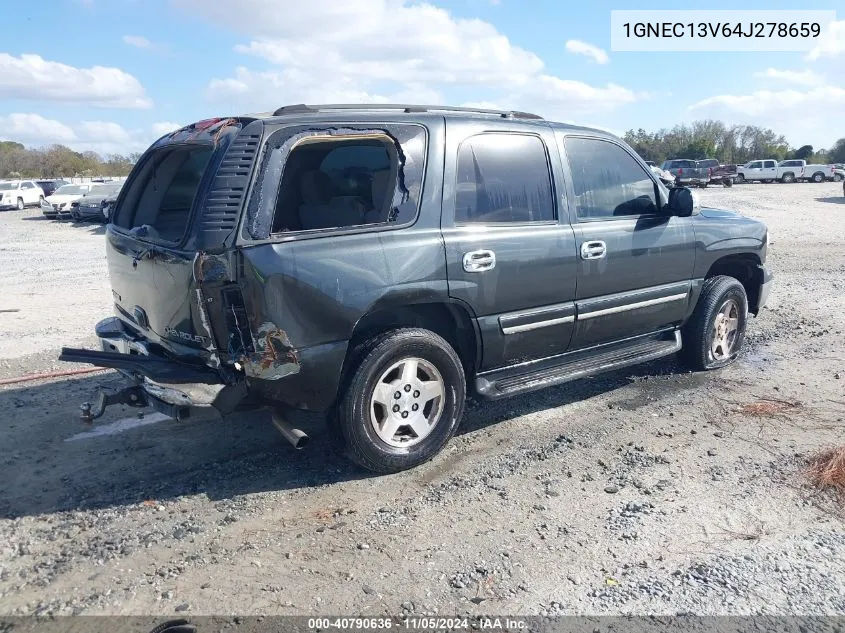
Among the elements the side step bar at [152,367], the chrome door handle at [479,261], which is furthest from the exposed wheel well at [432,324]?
the side step bar at [152,367]

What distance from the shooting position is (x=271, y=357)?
3533 millimetres

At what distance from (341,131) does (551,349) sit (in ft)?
6.57

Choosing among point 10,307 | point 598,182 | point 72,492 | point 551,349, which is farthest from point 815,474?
point 10,307

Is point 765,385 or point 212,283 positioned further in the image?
point 765,385

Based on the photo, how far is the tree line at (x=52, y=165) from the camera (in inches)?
2255

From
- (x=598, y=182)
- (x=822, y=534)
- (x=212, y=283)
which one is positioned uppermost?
(x=598, y=182)

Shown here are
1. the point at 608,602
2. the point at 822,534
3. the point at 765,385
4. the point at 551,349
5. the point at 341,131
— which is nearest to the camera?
the point at 608,602

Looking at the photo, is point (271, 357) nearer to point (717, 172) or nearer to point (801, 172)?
point (717, 172)

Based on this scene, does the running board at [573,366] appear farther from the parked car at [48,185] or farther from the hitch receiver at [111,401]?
the parked car at [48,185]

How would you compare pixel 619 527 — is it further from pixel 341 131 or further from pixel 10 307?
pixel 10 307

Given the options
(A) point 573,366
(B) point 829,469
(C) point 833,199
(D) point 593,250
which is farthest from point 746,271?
(C) point 833,199

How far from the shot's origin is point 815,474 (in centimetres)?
403

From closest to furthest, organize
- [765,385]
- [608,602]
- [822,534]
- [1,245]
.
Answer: [608,602]
[822,534]
[765,385]
[1,245]

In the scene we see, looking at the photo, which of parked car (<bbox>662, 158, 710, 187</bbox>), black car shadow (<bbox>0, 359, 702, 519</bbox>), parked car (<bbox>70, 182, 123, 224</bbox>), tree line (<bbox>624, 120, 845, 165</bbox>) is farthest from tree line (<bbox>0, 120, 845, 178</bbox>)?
black car shadow (<bbox>0, 359, 702, 519</bbox>)
